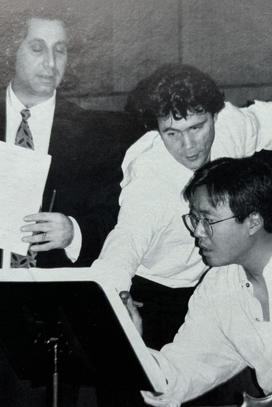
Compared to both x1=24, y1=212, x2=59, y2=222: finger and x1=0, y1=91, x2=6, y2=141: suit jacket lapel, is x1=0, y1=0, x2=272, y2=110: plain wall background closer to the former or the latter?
x1=0, y1=91, x2=6, y2=141: suit jacket lapel

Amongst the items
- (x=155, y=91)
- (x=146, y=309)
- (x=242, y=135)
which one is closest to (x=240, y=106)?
(x=242, y=135)

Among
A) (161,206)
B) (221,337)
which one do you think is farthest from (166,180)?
(221,337)

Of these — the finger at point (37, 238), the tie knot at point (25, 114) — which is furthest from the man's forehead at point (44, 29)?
the finger at point (37, 238)

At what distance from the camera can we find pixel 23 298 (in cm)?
143

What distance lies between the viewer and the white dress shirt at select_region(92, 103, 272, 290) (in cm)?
194

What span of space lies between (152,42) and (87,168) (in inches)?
18.6

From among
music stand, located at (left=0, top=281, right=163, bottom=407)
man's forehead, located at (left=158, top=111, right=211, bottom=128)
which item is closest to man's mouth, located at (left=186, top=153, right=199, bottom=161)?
man's forehead, located at (left=158, top=111, right=211, bottom=128)

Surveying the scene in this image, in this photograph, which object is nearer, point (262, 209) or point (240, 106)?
point (262, 209)

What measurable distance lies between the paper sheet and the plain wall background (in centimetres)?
25

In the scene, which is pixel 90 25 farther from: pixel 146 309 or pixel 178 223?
pixel 146 309

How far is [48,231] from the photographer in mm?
1938

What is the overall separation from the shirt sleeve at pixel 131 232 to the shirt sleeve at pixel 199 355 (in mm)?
235

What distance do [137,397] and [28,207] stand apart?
28.7 inches

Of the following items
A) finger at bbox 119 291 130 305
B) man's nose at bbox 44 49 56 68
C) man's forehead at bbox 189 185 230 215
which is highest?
man's nose at bbox 44 49 56 68
